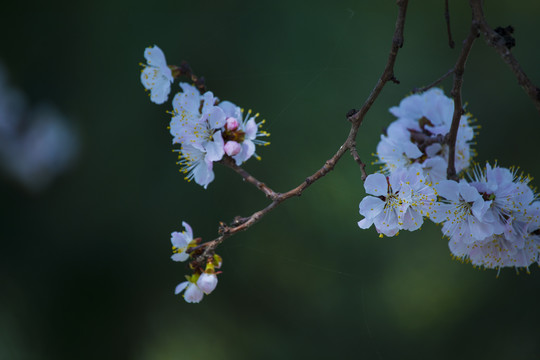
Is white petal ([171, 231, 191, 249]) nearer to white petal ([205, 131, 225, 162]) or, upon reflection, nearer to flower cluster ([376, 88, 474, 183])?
white petal ([205, 131, 225, 162])

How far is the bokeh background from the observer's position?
8.57 feet

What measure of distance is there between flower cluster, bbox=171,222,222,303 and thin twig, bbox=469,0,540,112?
486 mm

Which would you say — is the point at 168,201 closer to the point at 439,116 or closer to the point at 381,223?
the point at 439,116

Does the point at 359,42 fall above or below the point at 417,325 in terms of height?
above

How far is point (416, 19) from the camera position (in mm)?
2957

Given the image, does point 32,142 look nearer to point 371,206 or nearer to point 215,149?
point 215,149

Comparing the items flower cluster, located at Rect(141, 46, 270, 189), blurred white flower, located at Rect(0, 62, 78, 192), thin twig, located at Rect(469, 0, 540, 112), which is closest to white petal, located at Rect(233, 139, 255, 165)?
flower cluster, located at Rect(141, 46, 270, 189)

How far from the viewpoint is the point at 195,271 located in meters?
0.84

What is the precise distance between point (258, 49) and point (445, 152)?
214 centimetres

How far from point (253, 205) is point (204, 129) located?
5.89 feet

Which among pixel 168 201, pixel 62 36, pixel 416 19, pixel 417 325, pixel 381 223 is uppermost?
pixel 416 19

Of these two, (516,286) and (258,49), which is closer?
(516,286)

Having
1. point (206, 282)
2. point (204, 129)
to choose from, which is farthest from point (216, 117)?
point (206, 282)

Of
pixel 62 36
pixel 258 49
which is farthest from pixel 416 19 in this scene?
pixel 62 36
